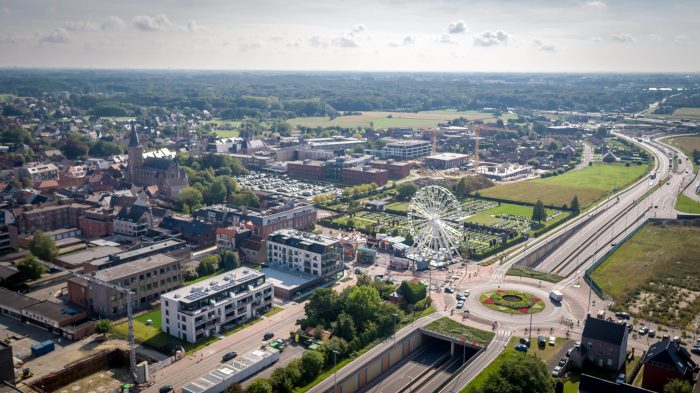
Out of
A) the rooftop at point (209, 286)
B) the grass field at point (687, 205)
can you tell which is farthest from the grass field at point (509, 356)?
the grass field at point (687, 205)

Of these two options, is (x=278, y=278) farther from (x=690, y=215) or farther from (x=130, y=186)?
(x=690, y=215)

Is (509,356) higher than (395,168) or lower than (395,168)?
lower

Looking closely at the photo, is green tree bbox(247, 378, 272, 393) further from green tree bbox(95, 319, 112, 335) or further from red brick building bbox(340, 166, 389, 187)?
red brick building bbox(340, 166, 389, 187)

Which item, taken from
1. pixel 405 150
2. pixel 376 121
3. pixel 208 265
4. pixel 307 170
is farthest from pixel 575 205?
pixel 376 121

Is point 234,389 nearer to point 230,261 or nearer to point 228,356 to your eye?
point 228,356

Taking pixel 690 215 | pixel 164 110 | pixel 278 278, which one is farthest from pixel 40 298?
pixel 164 110

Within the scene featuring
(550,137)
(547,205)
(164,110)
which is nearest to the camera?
(547,205)
